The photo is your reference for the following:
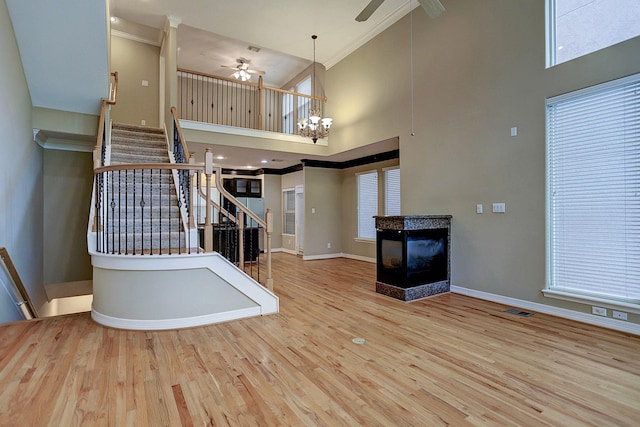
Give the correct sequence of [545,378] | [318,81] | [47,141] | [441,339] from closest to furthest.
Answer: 1. [545,378]
2. [441,339]
3. [47,141]
4. [318,81]

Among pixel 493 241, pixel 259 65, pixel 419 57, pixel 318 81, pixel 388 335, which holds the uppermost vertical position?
pixel 259 65

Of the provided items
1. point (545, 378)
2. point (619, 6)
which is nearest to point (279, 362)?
point (545, 378)

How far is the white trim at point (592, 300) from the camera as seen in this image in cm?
319

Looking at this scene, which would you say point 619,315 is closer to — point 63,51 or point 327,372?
point 327,372

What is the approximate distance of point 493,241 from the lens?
14.5ft

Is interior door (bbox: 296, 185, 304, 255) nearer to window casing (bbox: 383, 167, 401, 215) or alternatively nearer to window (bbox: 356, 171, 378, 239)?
window (bbox: 356, 171, 378, 239)

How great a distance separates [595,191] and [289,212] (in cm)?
762

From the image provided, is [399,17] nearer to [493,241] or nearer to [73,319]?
[493,241]

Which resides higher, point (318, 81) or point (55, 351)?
point (318, 81)

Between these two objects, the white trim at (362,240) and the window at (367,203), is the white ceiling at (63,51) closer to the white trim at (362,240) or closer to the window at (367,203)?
the window at (367,203)

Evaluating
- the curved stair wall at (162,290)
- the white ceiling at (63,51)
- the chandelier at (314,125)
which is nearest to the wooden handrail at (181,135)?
the white ceiling at (63,51)

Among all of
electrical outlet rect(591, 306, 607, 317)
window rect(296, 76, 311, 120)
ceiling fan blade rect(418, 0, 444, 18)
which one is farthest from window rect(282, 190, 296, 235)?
electrical outlet rect(591, 306, 607, 317)

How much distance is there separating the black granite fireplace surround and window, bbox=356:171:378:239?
293cm

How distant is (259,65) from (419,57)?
5.00 meters
